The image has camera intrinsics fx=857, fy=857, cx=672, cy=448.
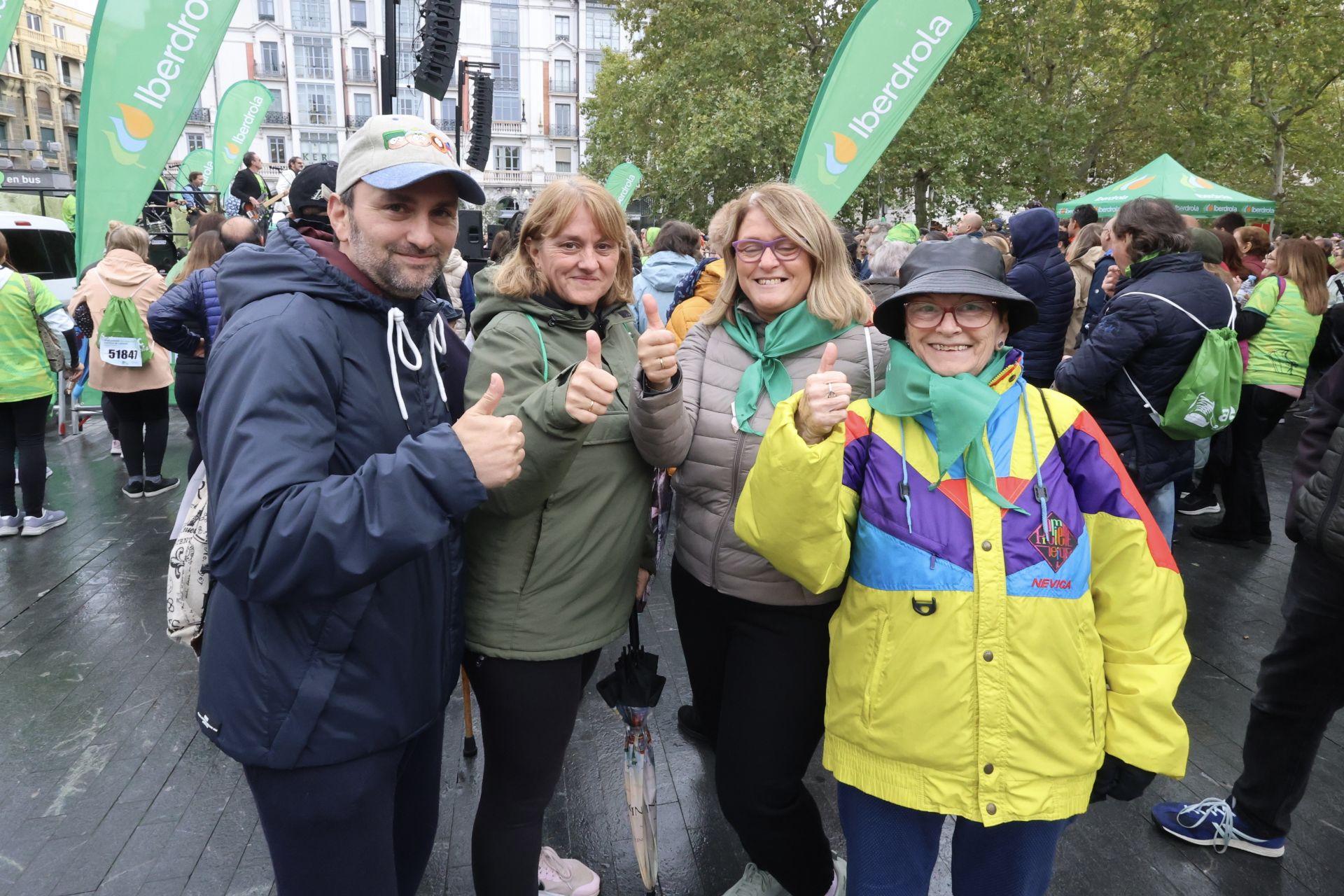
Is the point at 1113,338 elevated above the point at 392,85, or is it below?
below

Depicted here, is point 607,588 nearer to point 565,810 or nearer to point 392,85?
point 565,810

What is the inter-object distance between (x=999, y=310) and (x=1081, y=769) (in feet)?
3.27

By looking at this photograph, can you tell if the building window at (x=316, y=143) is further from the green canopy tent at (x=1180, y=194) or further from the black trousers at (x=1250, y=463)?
the black trousers at (x=1250, y=463)

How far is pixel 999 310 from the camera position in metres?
1.94

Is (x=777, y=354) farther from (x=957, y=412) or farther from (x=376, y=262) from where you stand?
(x=376, y=262)

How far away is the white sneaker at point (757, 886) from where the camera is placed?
2.46m

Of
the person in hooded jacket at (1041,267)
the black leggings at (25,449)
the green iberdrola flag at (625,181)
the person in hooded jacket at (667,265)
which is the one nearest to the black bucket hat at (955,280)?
the person in hooded jacket at (1041,267)

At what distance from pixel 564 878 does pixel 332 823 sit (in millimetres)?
1087

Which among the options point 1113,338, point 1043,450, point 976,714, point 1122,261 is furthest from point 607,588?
point 1122,261

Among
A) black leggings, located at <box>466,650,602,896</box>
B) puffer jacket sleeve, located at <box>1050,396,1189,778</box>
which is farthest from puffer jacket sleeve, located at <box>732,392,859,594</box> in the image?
black leggings, located at <box>466,650,602,896</box>

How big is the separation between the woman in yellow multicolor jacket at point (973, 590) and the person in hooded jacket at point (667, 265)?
3.80 meters

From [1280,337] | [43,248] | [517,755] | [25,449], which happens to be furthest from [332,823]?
[43,248]

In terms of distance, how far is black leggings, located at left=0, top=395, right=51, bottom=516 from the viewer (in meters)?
5.45

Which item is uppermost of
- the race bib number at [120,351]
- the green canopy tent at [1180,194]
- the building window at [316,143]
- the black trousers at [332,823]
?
the building window at [316,143]
